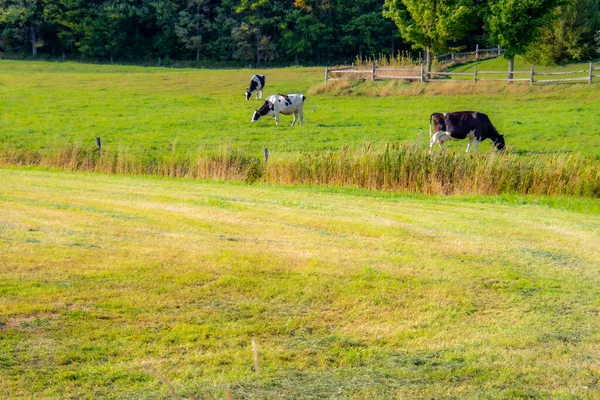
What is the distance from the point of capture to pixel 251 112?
37.9 m

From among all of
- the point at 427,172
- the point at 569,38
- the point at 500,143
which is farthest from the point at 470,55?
the point at 427,172

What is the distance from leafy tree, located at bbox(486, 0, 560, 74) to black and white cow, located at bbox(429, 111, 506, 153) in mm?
23572

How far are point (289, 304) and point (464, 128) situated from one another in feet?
62.9

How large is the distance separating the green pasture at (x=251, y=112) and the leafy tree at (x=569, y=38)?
701 inches

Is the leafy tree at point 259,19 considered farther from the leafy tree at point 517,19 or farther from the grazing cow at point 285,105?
the grazing cow at point 285,105

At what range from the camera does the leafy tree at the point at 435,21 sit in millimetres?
49344

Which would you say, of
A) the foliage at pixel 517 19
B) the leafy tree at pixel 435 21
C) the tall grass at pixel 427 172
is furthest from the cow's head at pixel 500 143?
the leafy tree at pixel 435 21

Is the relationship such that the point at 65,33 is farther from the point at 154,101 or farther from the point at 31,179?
the point at 31,179

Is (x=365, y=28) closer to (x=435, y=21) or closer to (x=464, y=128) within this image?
(x=435, y=21)

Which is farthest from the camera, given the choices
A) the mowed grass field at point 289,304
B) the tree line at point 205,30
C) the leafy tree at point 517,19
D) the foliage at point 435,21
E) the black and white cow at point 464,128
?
the tree line at point 205,30

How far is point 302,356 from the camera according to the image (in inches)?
269

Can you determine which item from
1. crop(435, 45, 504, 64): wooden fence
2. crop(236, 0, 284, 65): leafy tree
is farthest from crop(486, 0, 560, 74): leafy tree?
crop(236, 0, 284, 65): leafy tree

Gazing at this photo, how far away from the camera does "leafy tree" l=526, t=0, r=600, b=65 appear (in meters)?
59.3

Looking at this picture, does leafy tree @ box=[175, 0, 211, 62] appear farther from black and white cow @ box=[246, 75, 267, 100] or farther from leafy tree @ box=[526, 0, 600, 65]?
black and white cow @ box=[246, 75, 267, 100]
